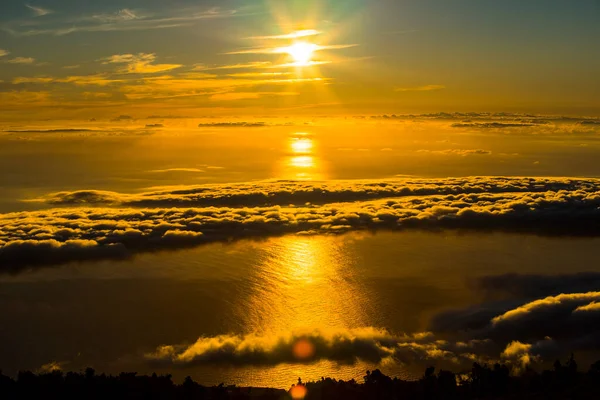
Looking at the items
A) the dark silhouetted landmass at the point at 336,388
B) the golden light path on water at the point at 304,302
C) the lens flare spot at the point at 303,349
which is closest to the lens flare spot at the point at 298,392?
the dark silhouetted landmass at the point at 336,388

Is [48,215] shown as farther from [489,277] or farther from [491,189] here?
[491,189]

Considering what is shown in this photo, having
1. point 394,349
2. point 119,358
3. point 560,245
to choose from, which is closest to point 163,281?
point 119,358

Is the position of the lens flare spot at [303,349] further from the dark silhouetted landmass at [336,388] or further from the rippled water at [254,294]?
the dark silhouetted landmass at [336,388]

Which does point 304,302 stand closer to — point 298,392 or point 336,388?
point 298,392

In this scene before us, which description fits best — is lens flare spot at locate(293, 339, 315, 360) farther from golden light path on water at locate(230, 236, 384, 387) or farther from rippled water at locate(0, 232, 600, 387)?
rippled water at locate(0, 232, 600, 387)

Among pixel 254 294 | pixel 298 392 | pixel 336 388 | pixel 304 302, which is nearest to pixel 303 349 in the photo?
pixel 298 392
